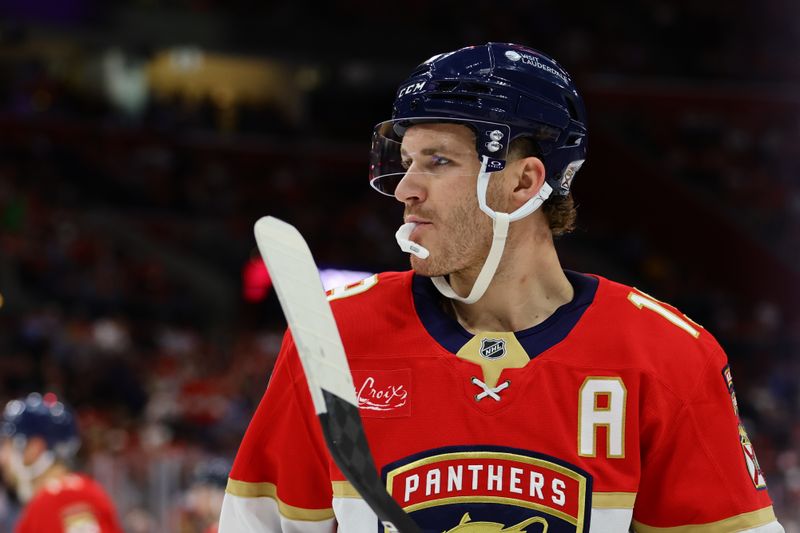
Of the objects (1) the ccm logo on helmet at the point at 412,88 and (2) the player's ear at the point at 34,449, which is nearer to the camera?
(1) the ccm logo on helmet at the point at 412,88

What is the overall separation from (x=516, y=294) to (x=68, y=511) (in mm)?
2597

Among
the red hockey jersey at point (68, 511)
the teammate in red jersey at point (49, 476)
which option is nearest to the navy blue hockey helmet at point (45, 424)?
the teammate in red jersey at point (49, 476)

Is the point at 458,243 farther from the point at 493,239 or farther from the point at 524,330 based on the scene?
the point at 524,330

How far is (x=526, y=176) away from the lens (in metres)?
1.98

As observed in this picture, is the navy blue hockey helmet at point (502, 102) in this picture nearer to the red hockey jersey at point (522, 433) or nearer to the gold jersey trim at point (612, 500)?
the red hockey jersey at point (522, 433)

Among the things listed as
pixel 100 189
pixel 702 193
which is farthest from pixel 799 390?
pixel 100 189

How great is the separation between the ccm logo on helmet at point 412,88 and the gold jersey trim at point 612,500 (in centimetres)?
65

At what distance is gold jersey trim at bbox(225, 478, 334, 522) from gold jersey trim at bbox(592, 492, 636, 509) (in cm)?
39

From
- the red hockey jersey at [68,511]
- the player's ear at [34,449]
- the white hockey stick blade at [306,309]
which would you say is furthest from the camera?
the player's ear at [34,449]

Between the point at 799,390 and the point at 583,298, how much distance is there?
32.7ft

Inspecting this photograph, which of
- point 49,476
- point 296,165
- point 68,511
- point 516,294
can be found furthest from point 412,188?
point 296,165

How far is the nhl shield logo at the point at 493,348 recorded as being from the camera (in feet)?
6.19

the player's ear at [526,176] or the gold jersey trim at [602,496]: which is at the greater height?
the player's ear at [526,176]

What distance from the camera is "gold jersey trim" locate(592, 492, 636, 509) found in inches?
71.6
